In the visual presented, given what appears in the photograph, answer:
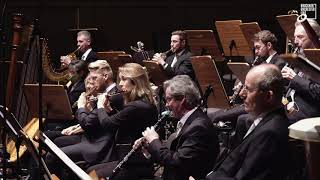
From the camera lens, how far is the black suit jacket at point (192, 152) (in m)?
4.05

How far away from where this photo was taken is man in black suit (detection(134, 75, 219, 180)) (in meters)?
4.05

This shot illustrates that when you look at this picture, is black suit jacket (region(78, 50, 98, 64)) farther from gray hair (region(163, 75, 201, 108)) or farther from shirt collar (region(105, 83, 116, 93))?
gray hair (region(163, 75, 201, 108))

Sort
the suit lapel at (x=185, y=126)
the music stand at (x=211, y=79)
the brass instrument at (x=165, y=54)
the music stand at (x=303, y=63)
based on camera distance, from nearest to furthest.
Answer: the music stand at (x=303, y=63), the suit lapel at (x=185, y=126), the music stand at (x=211, y=79), the brass instrument at (x=165, y=54)

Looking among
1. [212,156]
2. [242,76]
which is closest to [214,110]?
[242,76]

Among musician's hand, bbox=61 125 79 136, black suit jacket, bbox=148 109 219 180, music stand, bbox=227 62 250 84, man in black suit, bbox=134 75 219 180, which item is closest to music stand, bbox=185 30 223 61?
music stand, bbox=227 62 250 84

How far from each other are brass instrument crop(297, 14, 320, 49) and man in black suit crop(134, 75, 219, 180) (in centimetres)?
123

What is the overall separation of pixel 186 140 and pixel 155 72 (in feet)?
11.4

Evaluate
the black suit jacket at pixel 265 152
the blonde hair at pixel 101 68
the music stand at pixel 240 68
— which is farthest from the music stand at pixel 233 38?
the black suit jacket at pixel 265 152

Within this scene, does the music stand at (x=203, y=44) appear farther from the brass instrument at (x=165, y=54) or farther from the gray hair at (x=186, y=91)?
the gray hair at (x=186, y=91)

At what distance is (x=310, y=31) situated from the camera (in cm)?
512

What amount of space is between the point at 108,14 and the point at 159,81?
113 inches

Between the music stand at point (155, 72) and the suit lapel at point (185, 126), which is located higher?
the suit lapel at point (185, 126)

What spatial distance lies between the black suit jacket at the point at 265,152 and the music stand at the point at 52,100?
2.59 meters

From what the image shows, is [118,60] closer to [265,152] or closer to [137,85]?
[137,85]
